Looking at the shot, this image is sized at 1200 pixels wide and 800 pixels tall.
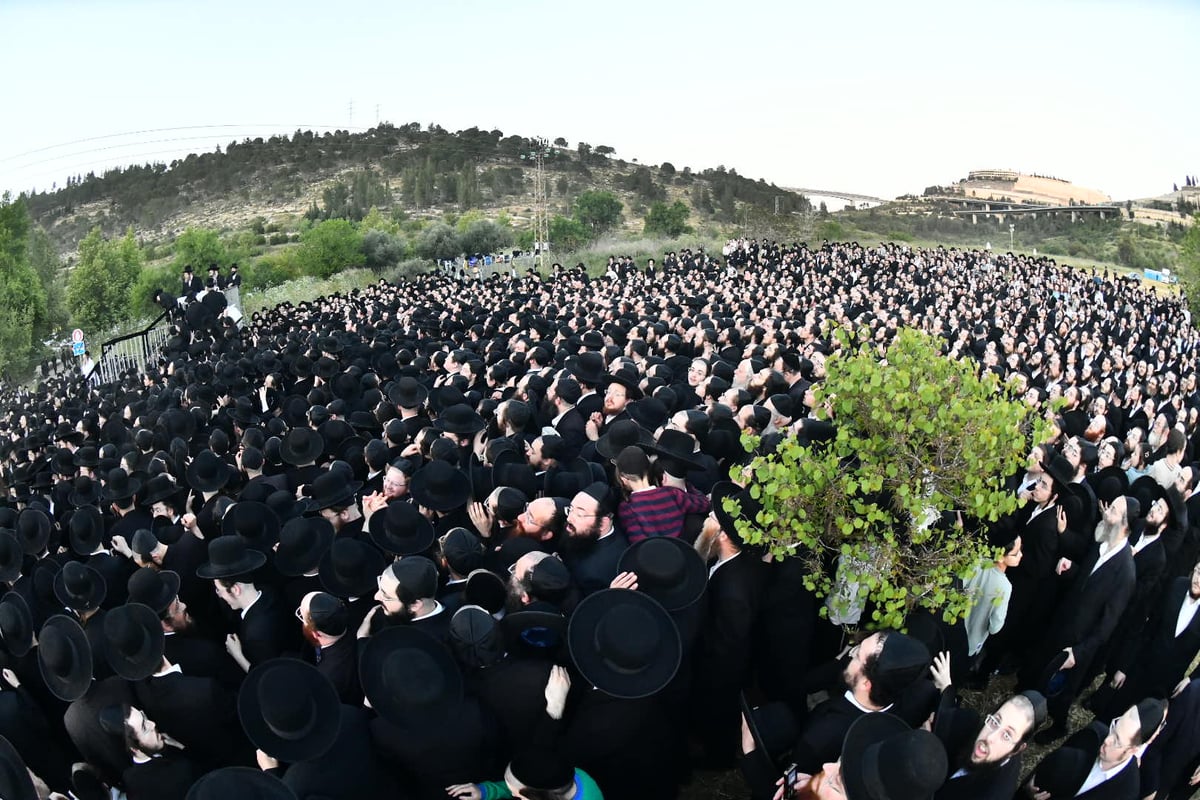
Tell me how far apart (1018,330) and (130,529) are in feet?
49.3

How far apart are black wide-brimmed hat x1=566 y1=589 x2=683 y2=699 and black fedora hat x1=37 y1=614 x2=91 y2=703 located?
7.02 ft

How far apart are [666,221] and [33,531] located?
2184 inches

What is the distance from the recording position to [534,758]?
3207 millimetres

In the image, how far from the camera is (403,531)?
4512 mm

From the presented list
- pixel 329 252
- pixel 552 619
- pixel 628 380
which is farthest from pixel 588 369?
pixel 329 252

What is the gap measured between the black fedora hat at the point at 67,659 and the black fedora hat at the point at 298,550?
1088 mm

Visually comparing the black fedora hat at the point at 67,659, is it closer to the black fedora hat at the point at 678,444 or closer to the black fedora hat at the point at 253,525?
the black fedora hat at the point at 253,525

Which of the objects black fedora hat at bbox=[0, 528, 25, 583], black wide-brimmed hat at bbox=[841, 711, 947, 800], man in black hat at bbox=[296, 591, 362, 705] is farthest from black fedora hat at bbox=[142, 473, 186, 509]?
black wide-brimmed hat at bbox=[841, 711, 947, 800]

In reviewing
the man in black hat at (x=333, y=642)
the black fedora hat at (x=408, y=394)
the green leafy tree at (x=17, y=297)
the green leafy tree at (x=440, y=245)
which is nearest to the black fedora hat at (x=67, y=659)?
the man in black hat at (x=333, y=642)

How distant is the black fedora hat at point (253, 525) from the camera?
4832mm

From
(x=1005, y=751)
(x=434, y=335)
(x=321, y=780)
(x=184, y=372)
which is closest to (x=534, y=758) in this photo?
(x=321, y=780)

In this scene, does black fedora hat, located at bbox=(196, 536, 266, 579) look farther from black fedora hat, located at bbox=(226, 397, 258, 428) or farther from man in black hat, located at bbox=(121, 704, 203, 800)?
black fedora hat, located at bbox=(226, 397, 258, 428)

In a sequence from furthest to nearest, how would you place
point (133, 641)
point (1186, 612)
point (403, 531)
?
point (1186, 612), point (403, 531), point (133, 641)

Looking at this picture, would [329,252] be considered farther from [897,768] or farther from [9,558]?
[897,768]
